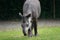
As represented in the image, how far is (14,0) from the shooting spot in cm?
2444

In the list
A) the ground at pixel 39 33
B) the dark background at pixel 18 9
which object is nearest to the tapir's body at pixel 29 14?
the ground at pixel 39 33

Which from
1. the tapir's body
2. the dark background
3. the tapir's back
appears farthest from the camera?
the dark background

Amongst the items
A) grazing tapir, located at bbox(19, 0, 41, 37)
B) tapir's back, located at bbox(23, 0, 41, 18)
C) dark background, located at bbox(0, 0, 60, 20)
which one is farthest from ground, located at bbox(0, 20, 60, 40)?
dark background, located at bbox(0, 0, 60, 20)

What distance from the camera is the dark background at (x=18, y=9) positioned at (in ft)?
79.4

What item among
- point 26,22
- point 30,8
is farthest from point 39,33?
point 26,22

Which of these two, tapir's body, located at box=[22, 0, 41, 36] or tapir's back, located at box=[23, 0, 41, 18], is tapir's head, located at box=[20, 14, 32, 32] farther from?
tapir's back, located at box=[23, 0, 41, 18]

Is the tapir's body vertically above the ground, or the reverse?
the tapir's body

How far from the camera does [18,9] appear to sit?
24047mm

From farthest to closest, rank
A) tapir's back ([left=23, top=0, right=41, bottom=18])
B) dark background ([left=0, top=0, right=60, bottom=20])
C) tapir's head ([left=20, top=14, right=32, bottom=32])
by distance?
1. dark background ([left=0, top=0, right=60, bottom=20])
2. tapir's back ([left=23, top=0, right=41, bottom=18])
3. tapir's head ([left=20, top=14, right=32, bottom=32])

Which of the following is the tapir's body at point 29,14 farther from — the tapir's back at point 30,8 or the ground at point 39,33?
the ground at point 39,33

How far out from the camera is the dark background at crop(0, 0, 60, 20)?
24.2 meters

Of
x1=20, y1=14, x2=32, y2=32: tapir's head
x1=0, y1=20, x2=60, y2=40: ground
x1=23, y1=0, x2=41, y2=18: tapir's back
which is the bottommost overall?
x1=0, y1=20, x2=60, y2=40: ground

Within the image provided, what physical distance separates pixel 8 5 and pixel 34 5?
11.2 metres

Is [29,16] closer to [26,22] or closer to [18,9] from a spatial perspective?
[26,22]
